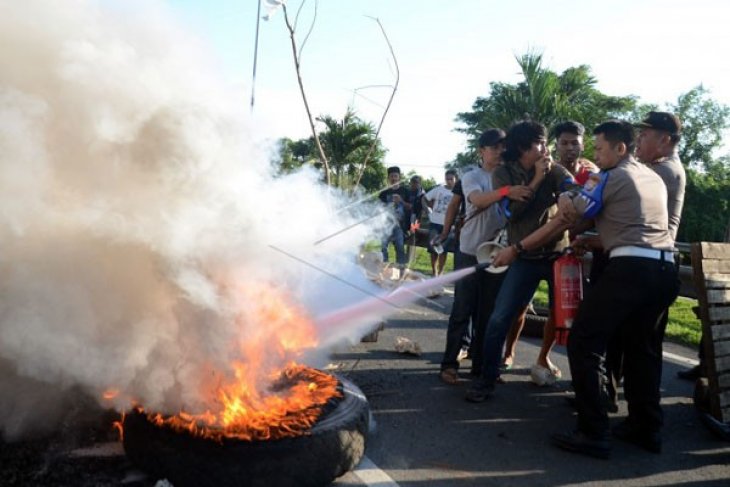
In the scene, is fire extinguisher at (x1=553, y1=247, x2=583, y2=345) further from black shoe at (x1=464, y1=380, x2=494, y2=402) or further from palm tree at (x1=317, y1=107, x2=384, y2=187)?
palm tree at (x1=317, y1=107, x2=384, y2=187)

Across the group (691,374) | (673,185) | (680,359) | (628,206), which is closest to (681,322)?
(680,359)

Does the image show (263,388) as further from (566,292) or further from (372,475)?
(566,292)

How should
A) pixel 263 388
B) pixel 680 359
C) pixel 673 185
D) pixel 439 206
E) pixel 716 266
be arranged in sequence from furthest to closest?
pixel 439 206 → pixel 680 359 → pixel 673 185 → pixel 716 266 → pixel 263 388

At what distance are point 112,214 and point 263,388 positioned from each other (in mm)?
1331

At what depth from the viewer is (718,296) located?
3971 mm

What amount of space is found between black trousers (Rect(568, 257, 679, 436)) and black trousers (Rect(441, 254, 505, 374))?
1.19m

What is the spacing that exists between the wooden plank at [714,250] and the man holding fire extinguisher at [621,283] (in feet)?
2.13

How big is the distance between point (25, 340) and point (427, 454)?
7.92 feet

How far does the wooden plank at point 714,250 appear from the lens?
4.05m

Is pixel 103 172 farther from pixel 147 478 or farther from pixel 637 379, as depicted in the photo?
pixel 637 379

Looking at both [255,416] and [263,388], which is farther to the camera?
[263,388]

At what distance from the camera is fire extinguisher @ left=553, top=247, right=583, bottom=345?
13.0ft

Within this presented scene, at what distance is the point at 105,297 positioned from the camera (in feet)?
9.85

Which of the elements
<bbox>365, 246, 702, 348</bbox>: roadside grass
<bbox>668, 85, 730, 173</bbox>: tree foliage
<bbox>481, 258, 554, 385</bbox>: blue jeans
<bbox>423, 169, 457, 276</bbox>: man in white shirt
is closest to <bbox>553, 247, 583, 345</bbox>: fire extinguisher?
<bbox>481, 258, 554, 385</bbox>: blue jeans
